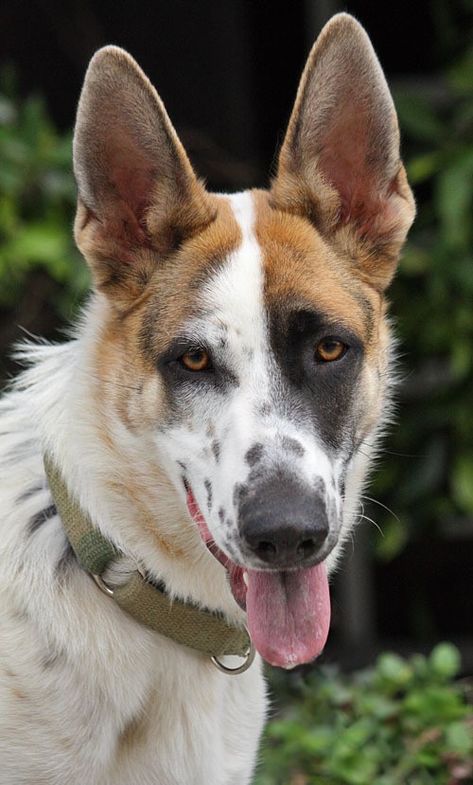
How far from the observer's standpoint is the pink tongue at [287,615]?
8.35 ft

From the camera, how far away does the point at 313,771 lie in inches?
149

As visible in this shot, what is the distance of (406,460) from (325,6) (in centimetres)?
217

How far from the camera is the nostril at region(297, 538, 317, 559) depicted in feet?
7.96

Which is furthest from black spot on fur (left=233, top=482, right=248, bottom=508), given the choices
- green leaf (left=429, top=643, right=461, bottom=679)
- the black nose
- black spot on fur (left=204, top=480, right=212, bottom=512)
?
green leaf (left=429, top=643, right=461, bottom=679)

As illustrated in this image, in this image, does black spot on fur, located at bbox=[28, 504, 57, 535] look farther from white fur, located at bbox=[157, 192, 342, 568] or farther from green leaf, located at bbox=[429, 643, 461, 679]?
green leaf, located at bbox=[429, 643, 461, 679]

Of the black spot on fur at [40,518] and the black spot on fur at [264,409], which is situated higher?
the black spot on fur at [264,409]

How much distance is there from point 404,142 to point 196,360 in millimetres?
3106

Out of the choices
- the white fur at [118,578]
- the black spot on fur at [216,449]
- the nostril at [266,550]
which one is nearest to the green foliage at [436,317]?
the white fur at [118,578]

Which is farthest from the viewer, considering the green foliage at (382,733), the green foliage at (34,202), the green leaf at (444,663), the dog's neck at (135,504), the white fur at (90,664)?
the green foliage at (34,202)

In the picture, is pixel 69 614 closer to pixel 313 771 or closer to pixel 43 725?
pixel 43 725

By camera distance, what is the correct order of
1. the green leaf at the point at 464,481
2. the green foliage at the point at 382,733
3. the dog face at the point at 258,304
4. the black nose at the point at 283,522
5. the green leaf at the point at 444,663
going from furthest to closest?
the green leaf at the point at 464,481 → the green leaf at the point at 444,663 → the green foliage at the point at 382,733 → the dog face at the point at 258,304 → the black nose at the point at 283,522

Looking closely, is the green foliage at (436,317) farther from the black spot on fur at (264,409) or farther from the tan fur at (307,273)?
the black spot on fur at (264,409)

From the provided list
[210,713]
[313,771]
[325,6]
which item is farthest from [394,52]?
[210,713]

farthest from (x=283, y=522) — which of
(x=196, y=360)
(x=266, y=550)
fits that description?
(x=196, y=360)
